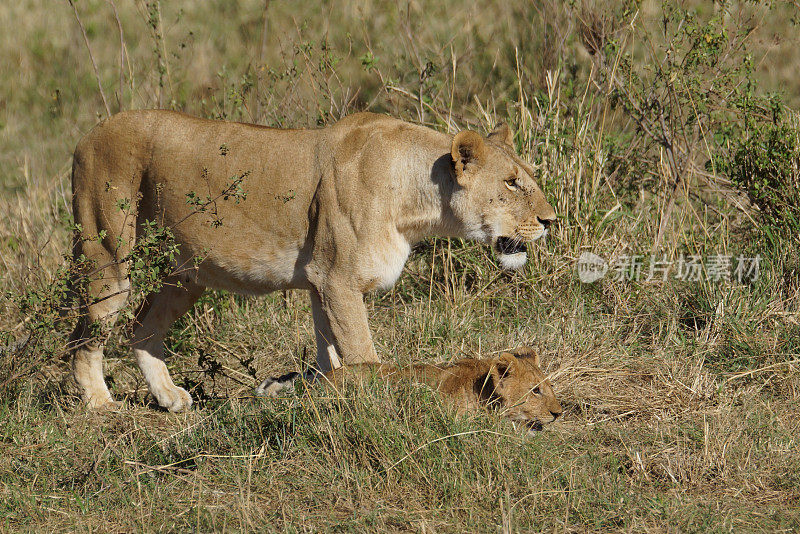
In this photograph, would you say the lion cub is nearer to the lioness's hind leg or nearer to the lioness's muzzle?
the lioness's muzzle

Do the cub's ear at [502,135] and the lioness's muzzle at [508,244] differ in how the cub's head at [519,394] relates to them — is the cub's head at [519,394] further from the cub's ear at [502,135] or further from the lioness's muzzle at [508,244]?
the cub's ear at [502,135]

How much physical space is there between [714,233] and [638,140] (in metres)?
1.17

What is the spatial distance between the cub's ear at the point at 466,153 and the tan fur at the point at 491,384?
1010 millimetres

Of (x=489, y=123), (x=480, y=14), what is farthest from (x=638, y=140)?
(x=480, y=14)

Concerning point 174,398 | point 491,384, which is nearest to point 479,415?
point 491,384

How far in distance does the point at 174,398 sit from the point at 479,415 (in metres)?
2.19

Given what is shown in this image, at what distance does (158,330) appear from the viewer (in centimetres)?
621

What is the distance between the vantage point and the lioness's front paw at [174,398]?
589 centimetres

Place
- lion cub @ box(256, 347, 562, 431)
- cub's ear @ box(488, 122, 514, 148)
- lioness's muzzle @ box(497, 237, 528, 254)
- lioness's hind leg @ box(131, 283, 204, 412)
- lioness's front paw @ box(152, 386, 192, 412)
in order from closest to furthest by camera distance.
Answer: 1. lion cub @ box(256, 347, 562, 431)
2. lioness's muzzle @ box(497, 237, 528, 254)
3. cub's ear @ box(488, 122, 514, 148)
4. lioness's front paw @ box(152, 386, 192, 412)
5. lioness's hind leg @ box(131, 283, 204, 412)

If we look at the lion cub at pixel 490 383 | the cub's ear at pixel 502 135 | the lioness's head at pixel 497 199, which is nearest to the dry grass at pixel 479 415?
the lion cub at pixel 490 383

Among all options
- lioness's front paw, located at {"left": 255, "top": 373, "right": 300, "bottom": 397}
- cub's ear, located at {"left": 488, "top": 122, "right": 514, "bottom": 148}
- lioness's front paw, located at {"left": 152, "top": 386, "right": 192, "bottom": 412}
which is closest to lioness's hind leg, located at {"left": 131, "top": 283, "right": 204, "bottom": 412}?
lioness's front paw, located at {"left": 152, "top": 386, "right": 192, "bottom": 412}

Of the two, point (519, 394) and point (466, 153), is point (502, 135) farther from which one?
point (519, 394)

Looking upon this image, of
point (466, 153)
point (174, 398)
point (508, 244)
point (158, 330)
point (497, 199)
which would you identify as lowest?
point (174, 398)

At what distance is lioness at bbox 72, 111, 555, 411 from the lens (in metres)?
5.29
